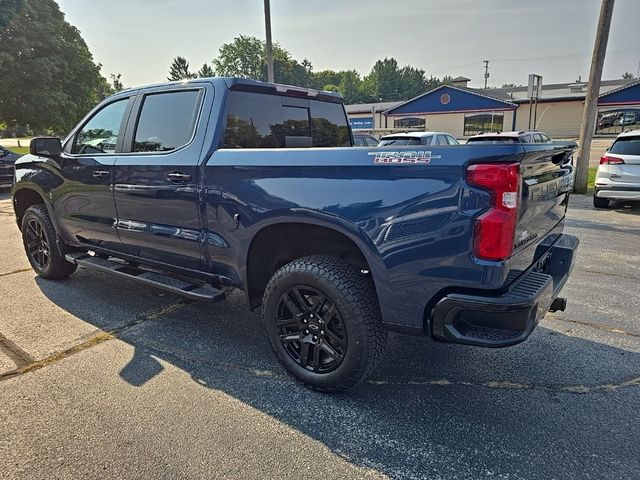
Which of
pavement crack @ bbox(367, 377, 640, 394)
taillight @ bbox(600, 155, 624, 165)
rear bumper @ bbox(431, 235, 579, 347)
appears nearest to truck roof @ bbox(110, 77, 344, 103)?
rear bumper @ bbox(431, 235, 579, 347)

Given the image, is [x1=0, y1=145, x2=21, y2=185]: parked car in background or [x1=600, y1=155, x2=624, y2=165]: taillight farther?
[x1=0, y1=145, x2=21, y2=185]: parked car in background

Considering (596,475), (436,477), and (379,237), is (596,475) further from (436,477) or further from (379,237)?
(379,237)

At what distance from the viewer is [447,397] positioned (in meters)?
2.83

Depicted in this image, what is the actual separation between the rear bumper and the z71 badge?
0.72m

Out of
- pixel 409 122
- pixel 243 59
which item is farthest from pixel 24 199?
pixel 243 59

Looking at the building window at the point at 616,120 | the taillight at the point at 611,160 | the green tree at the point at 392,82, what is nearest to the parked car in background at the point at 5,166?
the taillight at the point at 611,160

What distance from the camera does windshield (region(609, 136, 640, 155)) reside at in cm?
878

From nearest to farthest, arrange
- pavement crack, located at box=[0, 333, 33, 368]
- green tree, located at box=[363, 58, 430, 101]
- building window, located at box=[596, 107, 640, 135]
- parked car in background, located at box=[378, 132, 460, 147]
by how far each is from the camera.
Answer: pavement crack, located at box=[0, 333, 33, 368] < parked car in background, located at box=[378, 132, 460, 147] < building window, located at box=[596, 107, 640, 135] < green tree, located at box=[363, 58, 430, 101]

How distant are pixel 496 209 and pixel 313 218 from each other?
1.04 m

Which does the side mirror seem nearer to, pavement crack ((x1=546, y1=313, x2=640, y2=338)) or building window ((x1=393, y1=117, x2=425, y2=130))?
pavement crack ((x1=546, y1=313, x2=640, y2=338))

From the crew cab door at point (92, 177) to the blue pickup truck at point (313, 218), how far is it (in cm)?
2

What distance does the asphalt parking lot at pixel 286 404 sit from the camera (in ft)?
7.39

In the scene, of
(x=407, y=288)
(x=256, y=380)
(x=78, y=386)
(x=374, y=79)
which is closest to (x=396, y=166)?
(x=407, y=288)

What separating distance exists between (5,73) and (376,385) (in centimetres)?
2933
